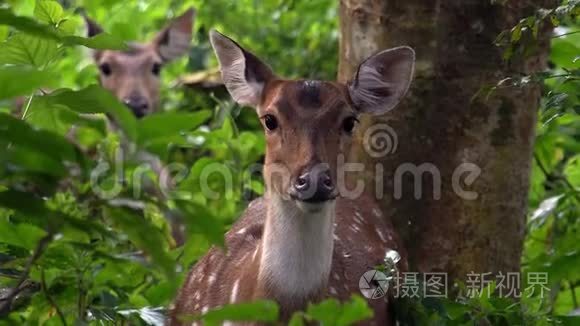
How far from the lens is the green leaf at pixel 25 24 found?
2.45m

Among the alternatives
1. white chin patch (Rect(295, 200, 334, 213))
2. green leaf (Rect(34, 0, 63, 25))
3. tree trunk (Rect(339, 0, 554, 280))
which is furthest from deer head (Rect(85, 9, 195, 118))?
green leaf (Rect(34, 0, 63, 25))

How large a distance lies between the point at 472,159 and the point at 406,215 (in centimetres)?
41

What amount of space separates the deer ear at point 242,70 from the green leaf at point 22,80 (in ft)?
8.85

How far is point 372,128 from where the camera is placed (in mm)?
5625

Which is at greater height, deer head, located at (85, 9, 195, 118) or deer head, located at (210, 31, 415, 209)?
deer head, located at (85, 9, 195, 118)

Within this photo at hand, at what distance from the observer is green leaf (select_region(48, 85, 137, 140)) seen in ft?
7.57

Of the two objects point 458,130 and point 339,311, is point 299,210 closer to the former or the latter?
point 458,130

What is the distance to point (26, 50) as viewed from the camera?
3537 mm

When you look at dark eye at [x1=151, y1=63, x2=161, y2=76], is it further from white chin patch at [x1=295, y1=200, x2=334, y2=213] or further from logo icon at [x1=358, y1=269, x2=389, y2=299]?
white chin patch at [x1=295, y1=200, x2=334, y2=213]

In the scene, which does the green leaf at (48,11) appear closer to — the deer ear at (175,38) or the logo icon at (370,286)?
the logo icon at (370,286)

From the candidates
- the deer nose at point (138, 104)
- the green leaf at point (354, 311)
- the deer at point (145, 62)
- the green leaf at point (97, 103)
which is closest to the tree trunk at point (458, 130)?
the green leaf at point (97, 103)

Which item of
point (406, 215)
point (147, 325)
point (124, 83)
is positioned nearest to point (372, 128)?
point (406, 215)

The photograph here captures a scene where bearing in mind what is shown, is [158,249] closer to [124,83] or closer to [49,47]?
[49,47]

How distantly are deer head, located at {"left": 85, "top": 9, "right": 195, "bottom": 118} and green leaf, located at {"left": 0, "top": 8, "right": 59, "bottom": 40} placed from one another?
7493 mm
